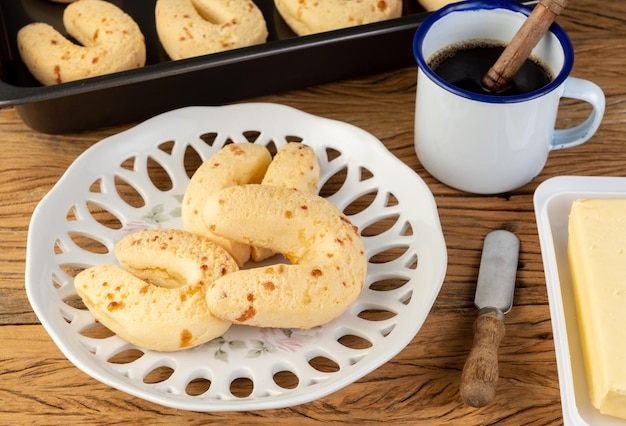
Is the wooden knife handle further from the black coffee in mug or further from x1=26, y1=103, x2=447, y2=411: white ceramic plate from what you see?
the black coffee in mug

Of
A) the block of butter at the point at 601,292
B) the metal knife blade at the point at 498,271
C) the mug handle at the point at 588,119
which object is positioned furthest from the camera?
the mug handle at the point at 588,119

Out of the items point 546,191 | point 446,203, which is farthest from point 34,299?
point 546,191

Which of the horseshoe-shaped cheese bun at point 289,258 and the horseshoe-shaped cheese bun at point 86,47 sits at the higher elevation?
the horseshoe-shaped cheese bun at point 86,47

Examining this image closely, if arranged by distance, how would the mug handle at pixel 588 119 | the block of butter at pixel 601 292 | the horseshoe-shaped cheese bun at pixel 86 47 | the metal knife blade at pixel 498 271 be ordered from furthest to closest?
the horseshoe-shaped cheese bun at pixel 86 47, the mug handle at pixel 588 119, the metal knife blade at pixel 498 271, the block of butter at pixel 601 292

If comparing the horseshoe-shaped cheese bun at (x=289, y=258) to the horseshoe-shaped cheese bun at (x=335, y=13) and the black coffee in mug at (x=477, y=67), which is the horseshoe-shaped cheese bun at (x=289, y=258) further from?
the horseshoe-shaped cheese bun at (x=335, y=13)

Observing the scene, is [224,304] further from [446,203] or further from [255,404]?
[446,203]

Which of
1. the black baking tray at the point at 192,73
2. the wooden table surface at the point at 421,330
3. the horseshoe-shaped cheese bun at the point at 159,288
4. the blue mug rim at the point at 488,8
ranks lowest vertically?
the wooden table surface at the point at 421,330

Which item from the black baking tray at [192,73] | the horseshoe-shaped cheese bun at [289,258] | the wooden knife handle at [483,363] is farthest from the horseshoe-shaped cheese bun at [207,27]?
the wooden knife handle at [483,363]
